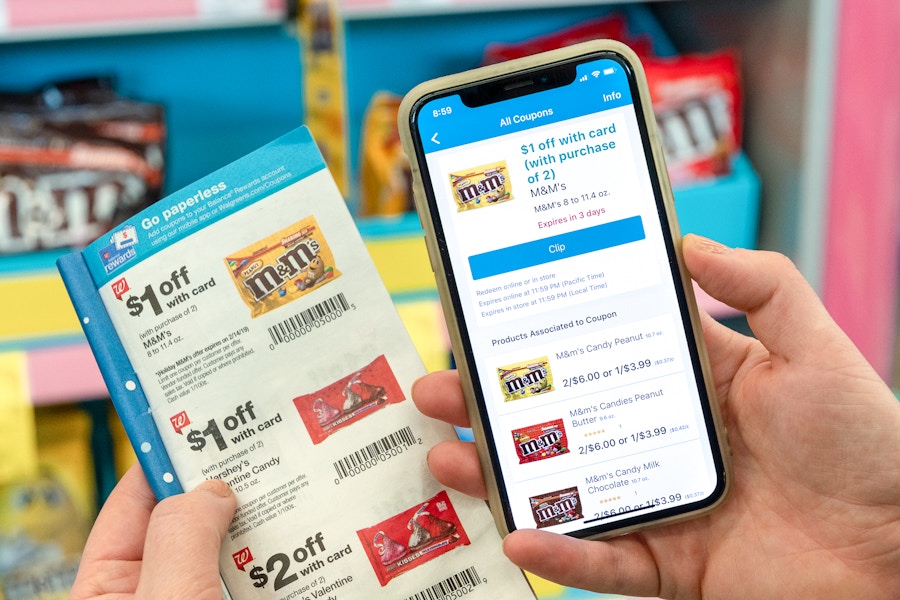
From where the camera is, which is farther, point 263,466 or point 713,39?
point 713,39

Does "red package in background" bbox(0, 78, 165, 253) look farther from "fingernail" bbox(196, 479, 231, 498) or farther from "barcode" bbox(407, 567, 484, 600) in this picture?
"barcode" bbox(407, 567, 484, 600)

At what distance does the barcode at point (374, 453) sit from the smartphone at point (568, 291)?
0.19 feet

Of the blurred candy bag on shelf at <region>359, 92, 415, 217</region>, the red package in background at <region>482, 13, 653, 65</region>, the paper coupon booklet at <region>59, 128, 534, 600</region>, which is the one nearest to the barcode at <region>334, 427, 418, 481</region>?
the paper coupon booklet at <region>59, 128, 534, 600</region>

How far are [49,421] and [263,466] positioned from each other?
49 centimetres

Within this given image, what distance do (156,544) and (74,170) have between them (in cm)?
52

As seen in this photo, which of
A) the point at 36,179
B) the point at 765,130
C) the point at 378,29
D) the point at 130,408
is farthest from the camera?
the point at 378,29

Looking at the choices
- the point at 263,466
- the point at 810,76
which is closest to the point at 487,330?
the point at 263,466

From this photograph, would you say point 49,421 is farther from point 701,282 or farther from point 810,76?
point 810,76

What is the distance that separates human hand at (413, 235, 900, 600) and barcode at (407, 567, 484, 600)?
1.7 inches

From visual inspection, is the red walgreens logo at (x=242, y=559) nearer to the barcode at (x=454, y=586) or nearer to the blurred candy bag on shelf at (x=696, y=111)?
the barcode at (x=454, y=586)

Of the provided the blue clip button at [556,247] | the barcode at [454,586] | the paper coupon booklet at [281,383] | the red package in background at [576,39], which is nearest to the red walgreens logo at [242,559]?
the paper coupon booklet at [281,383]

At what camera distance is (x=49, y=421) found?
3.34 ft

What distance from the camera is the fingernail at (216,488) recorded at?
0.63m

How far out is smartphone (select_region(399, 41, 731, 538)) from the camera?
676 millimetres
